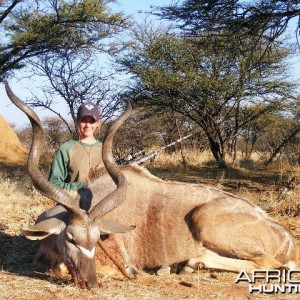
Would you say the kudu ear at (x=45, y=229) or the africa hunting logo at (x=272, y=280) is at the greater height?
the kudu ear at (x=45, y=229)

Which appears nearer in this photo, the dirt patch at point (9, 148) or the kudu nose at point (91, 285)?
the kudu nose at point (91, 285)

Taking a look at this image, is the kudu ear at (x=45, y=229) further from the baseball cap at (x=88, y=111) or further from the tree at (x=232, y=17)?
the tree at (x=232, y=17)

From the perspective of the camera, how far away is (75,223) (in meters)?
3.45

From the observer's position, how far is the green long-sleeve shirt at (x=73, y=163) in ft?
13.7

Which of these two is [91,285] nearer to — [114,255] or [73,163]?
[114,255]

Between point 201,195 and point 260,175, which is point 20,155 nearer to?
point 260,175

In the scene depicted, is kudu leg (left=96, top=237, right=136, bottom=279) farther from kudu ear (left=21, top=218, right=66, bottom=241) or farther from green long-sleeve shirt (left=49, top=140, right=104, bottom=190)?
green long-sleeve shirt (left=49, top=140, right=104, bottom=190)

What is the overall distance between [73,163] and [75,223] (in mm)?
869

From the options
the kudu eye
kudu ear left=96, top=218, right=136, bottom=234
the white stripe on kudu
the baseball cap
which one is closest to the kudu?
kudu ear left=96, top=218, right=136, bottom=234

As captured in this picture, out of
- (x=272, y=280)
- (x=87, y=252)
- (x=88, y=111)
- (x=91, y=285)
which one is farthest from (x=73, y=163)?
(x=272, y=280)

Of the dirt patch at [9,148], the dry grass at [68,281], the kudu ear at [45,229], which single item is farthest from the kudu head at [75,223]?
the dirt patch at [9,148]

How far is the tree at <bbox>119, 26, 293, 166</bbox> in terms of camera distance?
41.6 feet

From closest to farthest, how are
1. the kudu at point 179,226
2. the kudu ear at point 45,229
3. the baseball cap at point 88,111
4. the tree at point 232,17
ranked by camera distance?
1. the kudu ear at point 45,229
2. the kudu at point 179,226
3. the baseball cap at point 88,111
4. the tree at point 232,17

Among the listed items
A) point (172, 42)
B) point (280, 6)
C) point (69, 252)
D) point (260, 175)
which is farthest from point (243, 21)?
point (69, 252)
